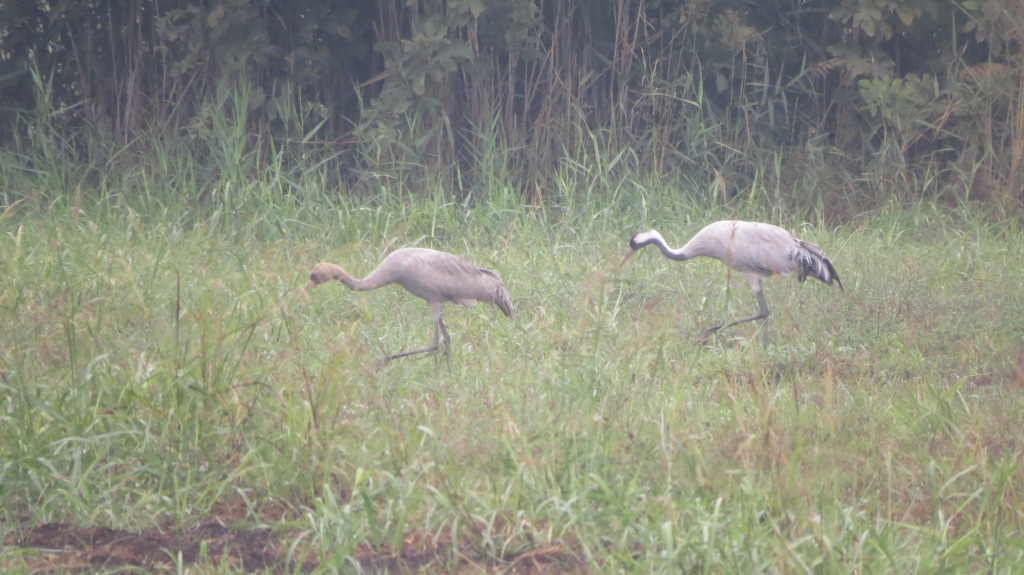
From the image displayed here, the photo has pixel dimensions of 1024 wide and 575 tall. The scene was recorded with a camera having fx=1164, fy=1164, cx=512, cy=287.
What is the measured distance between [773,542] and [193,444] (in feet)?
5.87

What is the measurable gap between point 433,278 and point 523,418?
2.03m

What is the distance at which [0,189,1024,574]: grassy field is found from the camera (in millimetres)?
3174

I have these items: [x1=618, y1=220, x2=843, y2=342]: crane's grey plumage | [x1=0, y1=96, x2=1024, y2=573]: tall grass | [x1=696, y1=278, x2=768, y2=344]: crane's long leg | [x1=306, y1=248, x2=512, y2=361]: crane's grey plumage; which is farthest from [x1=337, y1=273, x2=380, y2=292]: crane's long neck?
[x1=696, y1=278, x2=768, y2=344]: crane's long leg

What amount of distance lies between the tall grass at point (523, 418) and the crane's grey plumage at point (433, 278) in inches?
8.7

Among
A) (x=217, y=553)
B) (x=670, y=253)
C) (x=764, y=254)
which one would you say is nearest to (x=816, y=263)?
(x=764, y=254)

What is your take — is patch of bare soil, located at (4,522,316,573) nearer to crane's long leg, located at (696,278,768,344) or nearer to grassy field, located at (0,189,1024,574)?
grassy field, located at (0,189,1024,574)

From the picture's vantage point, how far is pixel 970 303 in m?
6.18

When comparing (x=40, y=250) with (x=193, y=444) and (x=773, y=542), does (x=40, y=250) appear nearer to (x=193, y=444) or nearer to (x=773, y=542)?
(x=193, y=444)

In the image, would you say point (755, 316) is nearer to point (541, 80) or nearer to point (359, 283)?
point (359, 283)

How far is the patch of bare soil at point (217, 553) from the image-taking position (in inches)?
124

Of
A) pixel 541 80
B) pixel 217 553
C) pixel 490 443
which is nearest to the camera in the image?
pixel 217 553

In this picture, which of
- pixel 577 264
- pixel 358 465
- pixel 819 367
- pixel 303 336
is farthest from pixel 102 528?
pixel 577 264

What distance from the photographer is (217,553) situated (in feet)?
10.8

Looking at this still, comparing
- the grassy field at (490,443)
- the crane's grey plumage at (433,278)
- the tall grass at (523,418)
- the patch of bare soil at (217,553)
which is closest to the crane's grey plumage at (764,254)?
the tall grass at (523,418)
